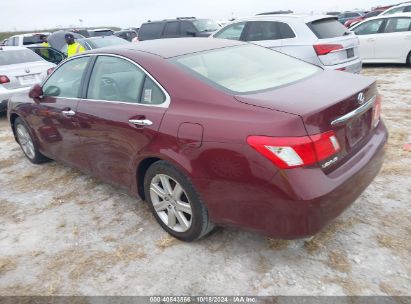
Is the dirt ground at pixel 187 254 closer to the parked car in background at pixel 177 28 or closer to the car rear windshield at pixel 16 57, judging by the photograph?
the car rear windshield at pixel 16 57

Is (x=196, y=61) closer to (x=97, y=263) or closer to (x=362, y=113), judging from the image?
(x=362, y=113)

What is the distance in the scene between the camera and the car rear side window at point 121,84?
302 centimetres

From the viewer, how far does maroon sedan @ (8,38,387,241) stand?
2.30 meters

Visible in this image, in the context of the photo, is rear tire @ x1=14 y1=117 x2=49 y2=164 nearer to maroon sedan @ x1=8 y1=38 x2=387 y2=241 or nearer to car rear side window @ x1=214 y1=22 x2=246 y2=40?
maroon sedan @ x1=8 y1=38 x2=387 y2=241

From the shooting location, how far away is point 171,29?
42.8 feet

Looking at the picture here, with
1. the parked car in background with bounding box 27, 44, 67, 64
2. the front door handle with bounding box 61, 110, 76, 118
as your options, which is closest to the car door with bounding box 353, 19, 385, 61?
the parked car in background with bounding box 27, 44, 67, 64

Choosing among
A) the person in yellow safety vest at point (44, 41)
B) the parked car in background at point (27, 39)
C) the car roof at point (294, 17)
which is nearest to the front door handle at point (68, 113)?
the car roof at point (294, 17)

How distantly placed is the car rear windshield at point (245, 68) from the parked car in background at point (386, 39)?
315 inches

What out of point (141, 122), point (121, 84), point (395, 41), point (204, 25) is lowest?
point (395, 41)

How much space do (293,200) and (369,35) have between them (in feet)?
32.7

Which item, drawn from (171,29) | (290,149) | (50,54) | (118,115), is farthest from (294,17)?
(50,54)

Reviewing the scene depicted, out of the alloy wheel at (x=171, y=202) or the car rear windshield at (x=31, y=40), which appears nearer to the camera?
the alloy wheel at (x=171, y=202)

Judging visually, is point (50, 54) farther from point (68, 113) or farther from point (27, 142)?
point (68, 113)

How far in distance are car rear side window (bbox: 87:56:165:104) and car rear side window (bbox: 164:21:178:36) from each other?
9.88m
